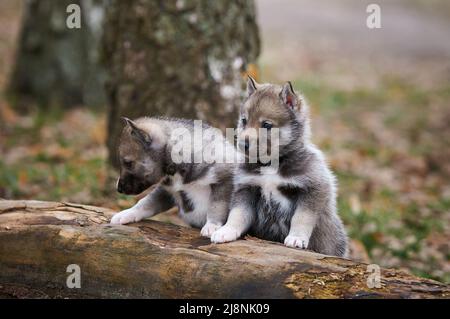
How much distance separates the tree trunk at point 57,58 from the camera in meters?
11.5

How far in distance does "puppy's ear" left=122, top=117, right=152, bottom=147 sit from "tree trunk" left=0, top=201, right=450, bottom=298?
29.2 inches

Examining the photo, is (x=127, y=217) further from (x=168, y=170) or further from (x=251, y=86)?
(x=251, y=86)

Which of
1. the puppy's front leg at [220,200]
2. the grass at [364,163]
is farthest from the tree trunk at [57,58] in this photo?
the puppy's front leg at [220,200]

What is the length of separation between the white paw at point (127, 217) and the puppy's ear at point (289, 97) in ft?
5.02

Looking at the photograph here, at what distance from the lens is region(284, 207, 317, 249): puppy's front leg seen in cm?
440

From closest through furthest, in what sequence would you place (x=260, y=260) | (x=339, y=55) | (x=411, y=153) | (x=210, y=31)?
(x=260, y=260)
(x=210, y=31)
(x=411, y=153)
(x=339, y=55)

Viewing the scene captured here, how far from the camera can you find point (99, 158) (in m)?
9.05

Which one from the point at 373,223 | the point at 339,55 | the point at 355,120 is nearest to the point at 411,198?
the point at 373,223

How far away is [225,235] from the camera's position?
439cm

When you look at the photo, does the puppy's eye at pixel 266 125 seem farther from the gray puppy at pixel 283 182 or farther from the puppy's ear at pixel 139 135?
the puppy's ear at pixel 139 135

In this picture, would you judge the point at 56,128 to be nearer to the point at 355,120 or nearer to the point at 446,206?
the point at 355,120

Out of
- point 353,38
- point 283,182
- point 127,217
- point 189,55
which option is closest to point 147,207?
point 127,217

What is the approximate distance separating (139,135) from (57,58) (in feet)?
25.4

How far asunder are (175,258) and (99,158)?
5329mm
